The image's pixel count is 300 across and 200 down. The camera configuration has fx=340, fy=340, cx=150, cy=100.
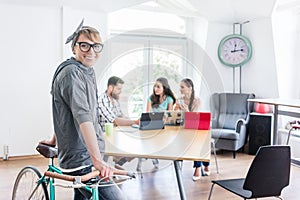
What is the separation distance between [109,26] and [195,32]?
1.59 m

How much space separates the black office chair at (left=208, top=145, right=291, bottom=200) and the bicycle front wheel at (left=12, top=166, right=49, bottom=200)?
4.13ft

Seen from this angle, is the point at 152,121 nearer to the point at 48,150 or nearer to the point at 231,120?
the point at 48,150

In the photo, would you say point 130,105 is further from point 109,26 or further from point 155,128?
point 109,26

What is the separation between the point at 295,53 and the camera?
512 cm

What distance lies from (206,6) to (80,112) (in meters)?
4.13

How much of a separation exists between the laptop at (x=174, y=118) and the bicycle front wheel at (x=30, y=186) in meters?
1.28

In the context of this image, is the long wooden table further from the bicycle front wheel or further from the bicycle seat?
the bicycle front wheel

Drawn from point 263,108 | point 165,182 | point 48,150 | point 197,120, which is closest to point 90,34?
point 48,150

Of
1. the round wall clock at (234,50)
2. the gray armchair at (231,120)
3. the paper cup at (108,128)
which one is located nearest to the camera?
the paper cup at (108,128)

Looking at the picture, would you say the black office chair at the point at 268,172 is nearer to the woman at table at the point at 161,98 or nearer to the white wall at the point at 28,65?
the woman at table at the point at 161,98

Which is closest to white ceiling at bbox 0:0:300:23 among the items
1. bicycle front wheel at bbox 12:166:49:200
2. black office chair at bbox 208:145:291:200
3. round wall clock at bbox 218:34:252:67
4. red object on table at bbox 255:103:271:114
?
round wall clock at bbox 218:34:252:67

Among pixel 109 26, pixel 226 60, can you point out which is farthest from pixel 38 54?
pixel 226 60

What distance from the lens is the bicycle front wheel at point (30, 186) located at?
195 centimetres

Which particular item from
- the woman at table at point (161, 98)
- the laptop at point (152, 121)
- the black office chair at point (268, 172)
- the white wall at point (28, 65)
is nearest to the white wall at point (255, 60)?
the white wall at point (28, 65)
